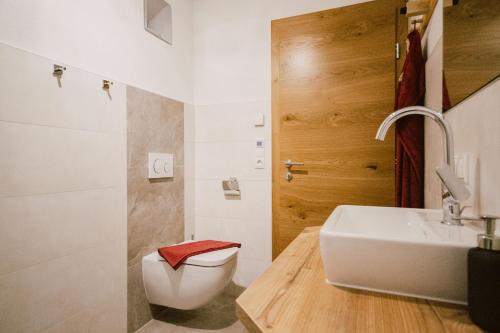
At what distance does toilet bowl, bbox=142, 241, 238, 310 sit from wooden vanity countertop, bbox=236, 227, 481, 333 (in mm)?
1025

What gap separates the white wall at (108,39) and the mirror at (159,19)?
4cm

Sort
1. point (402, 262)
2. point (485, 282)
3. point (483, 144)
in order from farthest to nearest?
point (483, 144)
point (402, 262)
point (485, 282)

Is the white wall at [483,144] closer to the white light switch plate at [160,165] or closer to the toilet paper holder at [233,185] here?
the toilet paper holder at [233,185]

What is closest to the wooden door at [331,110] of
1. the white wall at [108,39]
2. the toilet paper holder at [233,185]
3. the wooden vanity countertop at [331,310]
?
the toilet paper holder at [233,185]

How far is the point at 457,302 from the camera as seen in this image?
46 cm

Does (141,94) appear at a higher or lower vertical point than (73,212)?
higher

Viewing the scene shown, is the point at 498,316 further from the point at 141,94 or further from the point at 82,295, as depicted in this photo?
the point at 141,94

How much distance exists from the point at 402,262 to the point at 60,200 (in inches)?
53.0

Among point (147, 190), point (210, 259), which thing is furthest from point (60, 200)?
point (210, 259)

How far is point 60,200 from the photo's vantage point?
1.21m

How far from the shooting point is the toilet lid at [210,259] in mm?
1492

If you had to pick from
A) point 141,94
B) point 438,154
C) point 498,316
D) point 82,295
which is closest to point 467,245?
point 498,316

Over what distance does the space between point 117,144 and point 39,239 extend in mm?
587

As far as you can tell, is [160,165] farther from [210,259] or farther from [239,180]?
[210,259]
